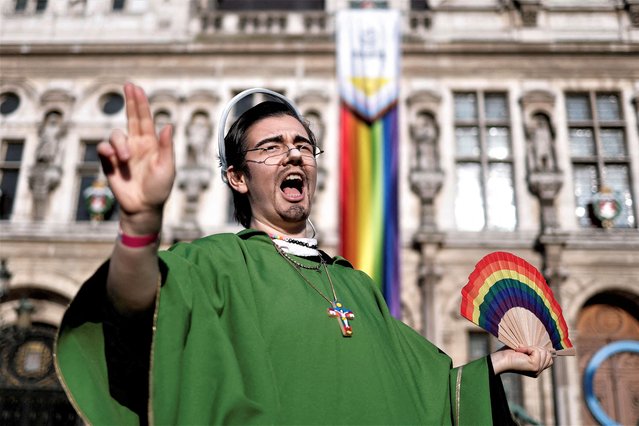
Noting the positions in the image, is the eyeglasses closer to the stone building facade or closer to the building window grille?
the stone building facade

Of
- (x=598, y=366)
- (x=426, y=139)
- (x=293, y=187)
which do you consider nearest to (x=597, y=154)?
(x=426, y=139)

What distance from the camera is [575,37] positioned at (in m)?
14.2

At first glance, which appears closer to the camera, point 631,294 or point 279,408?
point 279,408

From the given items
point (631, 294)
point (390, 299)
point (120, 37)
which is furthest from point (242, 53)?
point (631, 294)

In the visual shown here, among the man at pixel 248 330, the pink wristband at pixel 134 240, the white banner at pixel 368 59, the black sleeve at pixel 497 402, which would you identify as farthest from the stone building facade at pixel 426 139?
the pink wristband at pixel 134 240

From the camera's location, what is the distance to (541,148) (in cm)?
1300

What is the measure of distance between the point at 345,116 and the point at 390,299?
13.6 feet

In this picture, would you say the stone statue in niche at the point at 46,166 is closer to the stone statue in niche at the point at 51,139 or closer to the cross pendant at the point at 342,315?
the stone statue in niche at the point at 51,139

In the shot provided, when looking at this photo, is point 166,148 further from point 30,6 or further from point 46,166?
point 30,6

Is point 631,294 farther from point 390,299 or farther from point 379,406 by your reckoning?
point 379,406

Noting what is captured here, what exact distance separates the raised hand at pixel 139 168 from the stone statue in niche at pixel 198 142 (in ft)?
38.8

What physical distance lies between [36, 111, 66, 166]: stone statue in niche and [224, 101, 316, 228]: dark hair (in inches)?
484

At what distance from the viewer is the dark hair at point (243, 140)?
8.68 ft

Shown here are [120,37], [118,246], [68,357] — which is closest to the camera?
[118,246]
